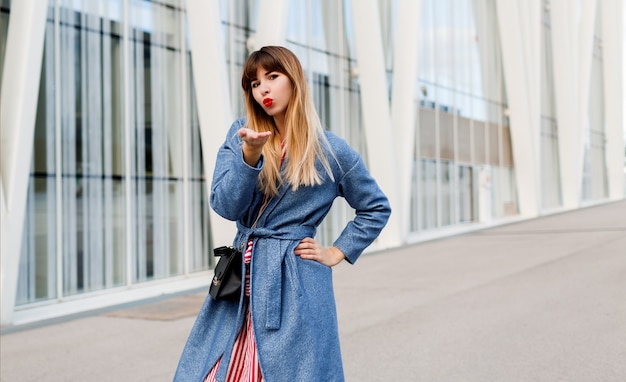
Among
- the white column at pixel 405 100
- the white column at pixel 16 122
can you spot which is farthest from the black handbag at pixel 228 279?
the white column at pixel 405 100

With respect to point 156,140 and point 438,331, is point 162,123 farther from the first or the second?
point 438,331

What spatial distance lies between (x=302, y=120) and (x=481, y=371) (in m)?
3.60

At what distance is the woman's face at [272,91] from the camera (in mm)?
2426

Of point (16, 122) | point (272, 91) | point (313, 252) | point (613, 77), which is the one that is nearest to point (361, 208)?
point (313, 252)

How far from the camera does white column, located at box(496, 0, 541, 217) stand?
1014 inches

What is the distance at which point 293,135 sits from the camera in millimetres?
2418

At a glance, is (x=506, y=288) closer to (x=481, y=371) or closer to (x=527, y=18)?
(x=481, y=371)

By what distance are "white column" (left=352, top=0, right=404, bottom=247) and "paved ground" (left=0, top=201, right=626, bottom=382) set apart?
4.62m

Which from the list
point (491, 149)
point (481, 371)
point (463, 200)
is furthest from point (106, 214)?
point (491, 149)

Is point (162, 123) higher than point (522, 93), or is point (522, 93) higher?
point (522, 93)

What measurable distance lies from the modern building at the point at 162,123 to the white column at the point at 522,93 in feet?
9.78

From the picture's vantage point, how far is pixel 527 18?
26656 mm

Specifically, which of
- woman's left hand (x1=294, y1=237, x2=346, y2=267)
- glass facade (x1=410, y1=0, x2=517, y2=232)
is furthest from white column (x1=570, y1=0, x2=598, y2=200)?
woman's left hand (x1=294, y1=237, x2=346, y2=267)

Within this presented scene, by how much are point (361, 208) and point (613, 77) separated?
40.6m
